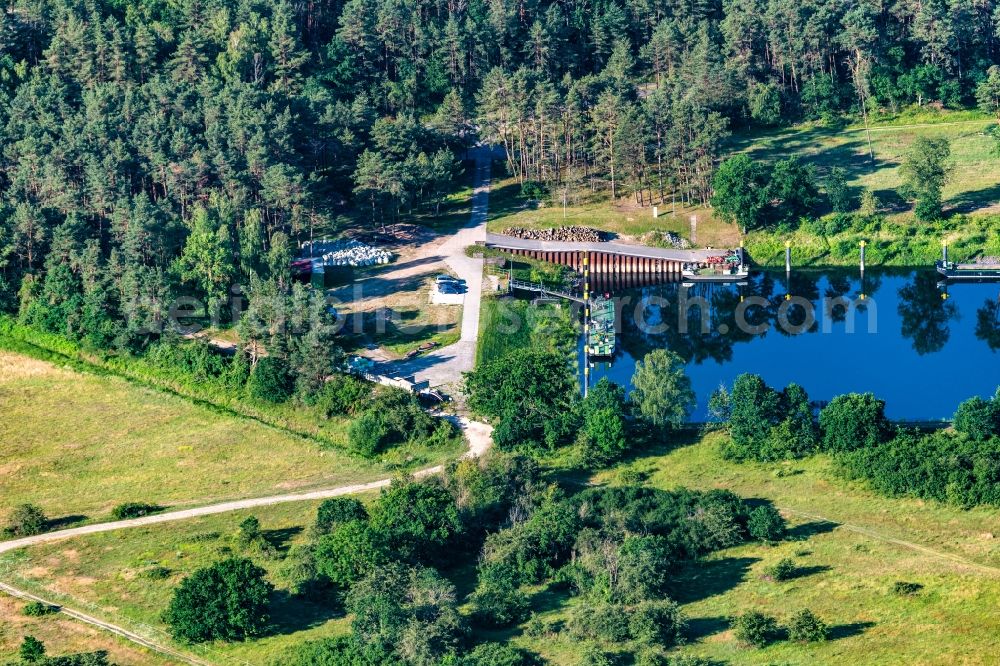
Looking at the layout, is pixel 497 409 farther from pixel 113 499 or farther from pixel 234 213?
pixel 234 213

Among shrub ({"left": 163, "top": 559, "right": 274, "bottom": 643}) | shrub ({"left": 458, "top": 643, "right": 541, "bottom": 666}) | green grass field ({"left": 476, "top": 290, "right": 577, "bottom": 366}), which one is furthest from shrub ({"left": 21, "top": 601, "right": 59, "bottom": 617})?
green grass field ({"left": 476, "top": 290, "right": 577, "bottom": 366})

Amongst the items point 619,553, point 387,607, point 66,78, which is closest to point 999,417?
point 619,553

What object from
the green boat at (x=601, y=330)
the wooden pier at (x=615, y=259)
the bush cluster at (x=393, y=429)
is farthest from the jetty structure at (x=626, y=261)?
the bush cluster at (x=393, y=429)

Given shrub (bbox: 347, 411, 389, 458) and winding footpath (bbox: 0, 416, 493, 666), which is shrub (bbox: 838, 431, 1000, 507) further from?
shrub (bbox: 347, 411, 389, 458)

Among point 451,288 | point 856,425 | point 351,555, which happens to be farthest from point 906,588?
point 451,288

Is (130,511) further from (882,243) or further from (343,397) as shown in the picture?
(882,243)

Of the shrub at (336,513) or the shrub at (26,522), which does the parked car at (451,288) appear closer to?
the shrub at (336,513)

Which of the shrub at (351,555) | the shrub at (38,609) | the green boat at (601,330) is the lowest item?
the shrub at (38,609)
